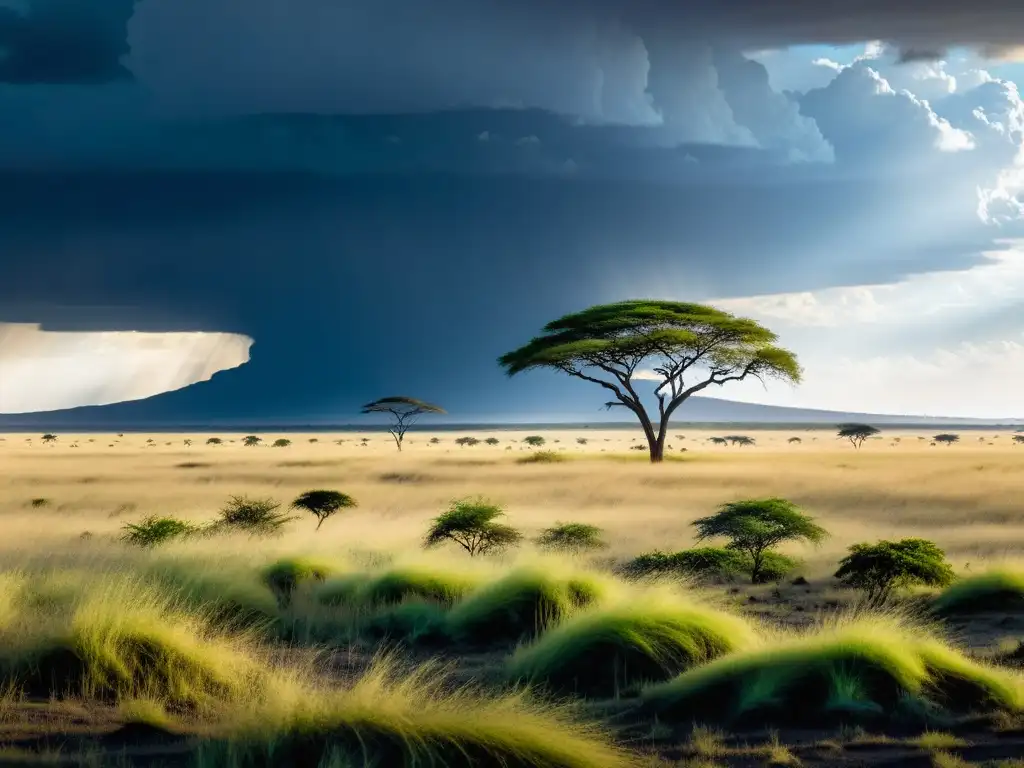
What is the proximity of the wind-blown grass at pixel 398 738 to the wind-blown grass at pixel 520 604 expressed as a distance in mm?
5217

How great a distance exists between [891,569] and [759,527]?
301cm

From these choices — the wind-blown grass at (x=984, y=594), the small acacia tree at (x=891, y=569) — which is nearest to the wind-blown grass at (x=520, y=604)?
the small acacia tree at (x=891, y=569)

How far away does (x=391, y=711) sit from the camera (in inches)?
302

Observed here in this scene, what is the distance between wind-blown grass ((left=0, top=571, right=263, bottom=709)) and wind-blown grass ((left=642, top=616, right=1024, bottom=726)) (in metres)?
3.91

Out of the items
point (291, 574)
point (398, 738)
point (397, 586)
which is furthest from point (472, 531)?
point (398, 738)

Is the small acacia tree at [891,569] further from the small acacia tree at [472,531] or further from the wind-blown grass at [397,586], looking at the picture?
the small acacia tree at [472,531]

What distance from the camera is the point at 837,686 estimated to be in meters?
9.44

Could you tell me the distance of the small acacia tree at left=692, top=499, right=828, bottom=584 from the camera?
739 inches

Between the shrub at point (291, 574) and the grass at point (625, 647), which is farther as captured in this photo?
the shrub at point (291, 574)

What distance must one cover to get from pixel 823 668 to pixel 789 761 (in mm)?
2007

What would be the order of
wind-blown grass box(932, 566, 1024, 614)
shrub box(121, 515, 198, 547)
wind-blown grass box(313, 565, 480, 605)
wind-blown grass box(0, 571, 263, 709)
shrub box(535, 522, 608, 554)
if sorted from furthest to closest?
shrub box(121, 515, 198, 547) → shrub box(535, 522, 608, 554) → wind-blown grass box(313, 565, 480, 605) → wind-blown grass box(932, 566, 1024, 614) → wind-blown grass box(0, 571, 263, 709)

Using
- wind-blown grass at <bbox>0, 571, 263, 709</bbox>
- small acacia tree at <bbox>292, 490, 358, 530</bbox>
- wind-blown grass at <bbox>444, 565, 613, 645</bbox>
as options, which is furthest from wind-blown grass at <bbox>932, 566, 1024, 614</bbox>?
small acacia tree at <bbox>292, 490, 358, 530</bbox>

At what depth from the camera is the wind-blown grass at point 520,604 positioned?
1332 centimetres

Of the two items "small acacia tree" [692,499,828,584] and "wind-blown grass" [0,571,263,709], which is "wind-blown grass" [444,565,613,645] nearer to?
"wind-blown grass" [0,571,263,709]
